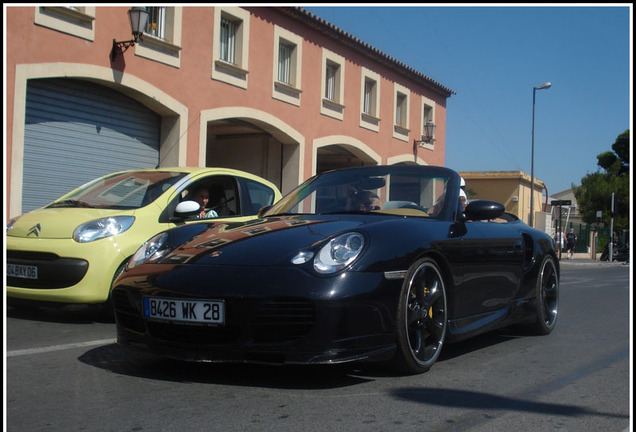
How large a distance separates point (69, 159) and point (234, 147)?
7.88 m

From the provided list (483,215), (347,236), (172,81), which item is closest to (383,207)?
(483,215)

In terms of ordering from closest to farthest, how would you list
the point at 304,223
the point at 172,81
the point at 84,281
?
the point at 304,223, the point at 84,281, the point at 172,81

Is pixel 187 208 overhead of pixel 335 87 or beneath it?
beneath

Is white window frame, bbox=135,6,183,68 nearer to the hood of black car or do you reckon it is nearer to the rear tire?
the rear tire

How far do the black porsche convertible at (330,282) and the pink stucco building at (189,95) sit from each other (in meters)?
9.15

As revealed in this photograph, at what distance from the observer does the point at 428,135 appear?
26656mm

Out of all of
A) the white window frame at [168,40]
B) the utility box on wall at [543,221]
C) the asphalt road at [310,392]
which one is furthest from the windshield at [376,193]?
the utility box on wall at [543,221]

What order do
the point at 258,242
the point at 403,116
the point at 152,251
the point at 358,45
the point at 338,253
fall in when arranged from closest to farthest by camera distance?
1. the point at 338,253
2. the point at 258,242
3. the point at 152,251
4. the point at 358,45
5. the point at 403,116

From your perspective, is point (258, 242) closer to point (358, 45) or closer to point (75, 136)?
point (75, 136)

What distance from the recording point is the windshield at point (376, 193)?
16.1 ft

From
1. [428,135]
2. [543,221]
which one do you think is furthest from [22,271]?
[543,221]

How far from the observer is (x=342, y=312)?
3.66 metres

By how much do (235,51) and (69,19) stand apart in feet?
17.4

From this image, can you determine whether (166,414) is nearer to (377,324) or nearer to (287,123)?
(377,324)
